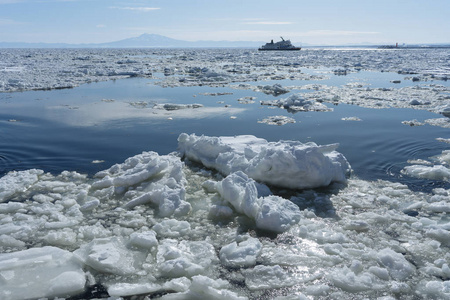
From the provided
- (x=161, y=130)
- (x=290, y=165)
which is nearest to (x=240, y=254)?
(x=290, y=165)

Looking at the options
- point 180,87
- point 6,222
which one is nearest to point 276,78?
point 180,87

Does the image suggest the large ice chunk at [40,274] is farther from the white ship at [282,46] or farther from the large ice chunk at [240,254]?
the white ship at [282,46]

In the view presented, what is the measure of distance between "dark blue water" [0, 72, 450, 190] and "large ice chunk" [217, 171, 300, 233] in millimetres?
2583

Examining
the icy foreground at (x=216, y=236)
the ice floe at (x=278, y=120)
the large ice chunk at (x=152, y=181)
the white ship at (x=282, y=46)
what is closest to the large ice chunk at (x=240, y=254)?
the icy foreground at (x=216, y=236)

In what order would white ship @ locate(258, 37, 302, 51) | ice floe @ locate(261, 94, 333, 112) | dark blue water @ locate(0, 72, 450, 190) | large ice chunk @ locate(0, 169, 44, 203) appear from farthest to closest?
1. white ship @ locate(258, 37, 302, 51)
2. ice floe @ locate(261, 94, 333, 112)
3. dark blue water @ locate(0, 72, 450, 190)
4. large ice chunk @ locate(0, 169, 44, 203)

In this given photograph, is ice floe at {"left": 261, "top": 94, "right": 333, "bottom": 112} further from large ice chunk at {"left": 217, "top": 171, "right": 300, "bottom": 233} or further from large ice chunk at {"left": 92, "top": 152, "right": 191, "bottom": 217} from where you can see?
large ice chunk at {"left": 217, "top": 171, "right": 300, "bottom": 233}

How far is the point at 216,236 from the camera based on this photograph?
4.97 m

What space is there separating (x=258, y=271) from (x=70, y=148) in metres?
7.01

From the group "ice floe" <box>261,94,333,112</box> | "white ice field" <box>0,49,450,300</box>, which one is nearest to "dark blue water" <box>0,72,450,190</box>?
"ice floe" <box>261,94,333,112</box>

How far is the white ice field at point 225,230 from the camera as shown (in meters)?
3.89

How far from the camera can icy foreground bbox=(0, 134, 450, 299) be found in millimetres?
3871

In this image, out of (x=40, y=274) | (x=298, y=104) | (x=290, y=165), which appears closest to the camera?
(x=40, y=274)

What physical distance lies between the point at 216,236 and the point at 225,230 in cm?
22

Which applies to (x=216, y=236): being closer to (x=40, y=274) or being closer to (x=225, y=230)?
(x=225, y=230)
